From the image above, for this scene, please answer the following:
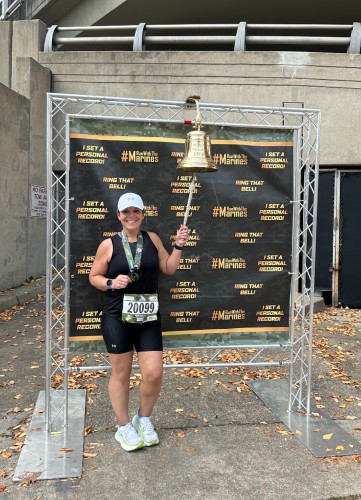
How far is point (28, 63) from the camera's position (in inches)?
410

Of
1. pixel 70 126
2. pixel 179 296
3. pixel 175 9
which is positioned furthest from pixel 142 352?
pixel 175 9

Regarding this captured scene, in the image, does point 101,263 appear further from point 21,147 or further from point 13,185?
point 21,147

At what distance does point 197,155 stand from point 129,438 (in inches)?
93.0

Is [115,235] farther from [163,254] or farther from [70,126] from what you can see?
[70,126]

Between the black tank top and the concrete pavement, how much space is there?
1.22 metres

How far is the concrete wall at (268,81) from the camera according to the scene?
10297 millimetres

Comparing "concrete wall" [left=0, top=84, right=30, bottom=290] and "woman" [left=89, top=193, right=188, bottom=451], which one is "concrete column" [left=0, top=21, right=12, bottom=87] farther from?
"woman" [left=89, top=193, right=188, bottom=451]

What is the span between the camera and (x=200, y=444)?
3.98m

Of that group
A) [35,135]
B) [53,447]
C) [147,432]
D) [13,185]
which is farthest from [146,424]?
[35,135]

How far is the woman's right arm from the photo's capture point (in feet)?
12.0

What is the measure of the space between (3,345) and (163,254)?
166 inches

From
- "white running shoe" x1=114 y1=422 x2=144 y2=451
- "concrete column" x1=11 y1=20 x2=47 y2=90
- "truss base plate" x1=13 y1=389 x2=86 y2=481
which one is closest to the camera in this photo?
"truss base plate" x1=13 y1=389 x2=86 y2=481

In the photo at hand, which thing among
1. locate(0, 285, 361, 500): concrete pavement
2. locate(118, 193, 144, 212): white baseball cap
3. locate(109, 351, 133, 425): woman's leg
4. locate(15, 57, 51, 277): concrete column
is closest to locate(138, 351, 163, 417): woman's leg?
locate(109, 351, 133, 425): woman's leg

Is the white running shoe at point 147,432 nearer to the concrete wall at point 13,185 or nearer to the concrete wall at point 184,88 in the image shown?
the concrete wall at point 13,185
